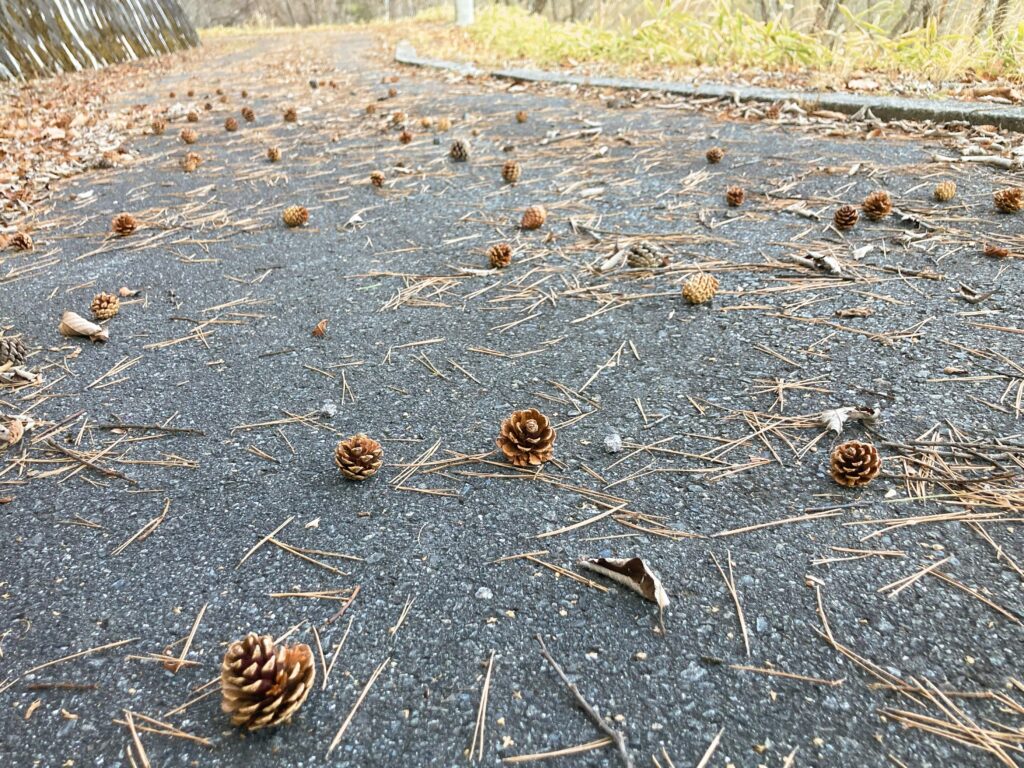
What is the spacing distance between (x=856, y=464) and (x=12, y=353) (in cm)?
254

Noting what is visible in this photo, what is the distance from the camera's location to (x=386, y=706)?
1.00 metres

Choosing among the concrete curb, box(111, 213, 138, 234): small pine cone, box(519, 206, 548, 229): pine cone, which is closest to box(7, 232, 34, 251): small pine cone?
box(111, 213, 138, 234): small pine cone

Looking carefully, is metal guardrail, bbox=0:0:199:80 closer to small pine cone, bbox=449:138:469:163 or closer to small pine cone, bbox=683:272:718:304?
small pine cone, bbox=449:138:469:163

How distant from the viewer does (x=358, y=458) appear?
1451 millimetres

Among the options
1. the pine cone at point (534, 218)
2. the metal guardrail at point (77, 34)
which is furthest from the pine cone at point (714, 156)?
the metal guardrail at point (77, 34)

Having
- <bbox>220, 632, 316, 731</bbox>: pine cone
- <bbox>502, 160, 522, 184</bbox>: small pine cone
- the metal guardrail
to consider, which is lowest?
the metal guardrail

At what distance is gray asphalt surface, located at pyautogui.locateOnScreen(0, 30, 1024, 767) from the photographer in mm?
980

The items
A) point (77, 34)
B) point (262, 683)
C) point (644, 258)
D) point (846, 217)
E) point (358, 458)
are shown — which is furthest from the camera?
point (77, 34)

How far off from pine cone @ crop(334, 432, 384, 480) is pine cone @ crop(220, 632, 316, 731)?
51 centimetres

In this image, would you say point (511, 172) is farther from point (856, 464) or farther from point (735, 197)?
point (856, 464)

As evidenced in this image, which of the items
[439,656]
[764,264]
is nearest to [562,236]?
[764,264]

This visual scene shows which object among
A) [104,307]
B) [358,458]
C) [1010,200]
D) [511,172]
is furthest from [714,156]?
[104,307]

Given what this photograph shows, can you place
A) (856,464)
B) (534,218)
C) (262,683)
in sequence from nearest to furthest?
Result: (262,683) < (856,464) < (534,218)

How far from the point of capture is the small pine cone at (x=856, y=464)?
133 cm
